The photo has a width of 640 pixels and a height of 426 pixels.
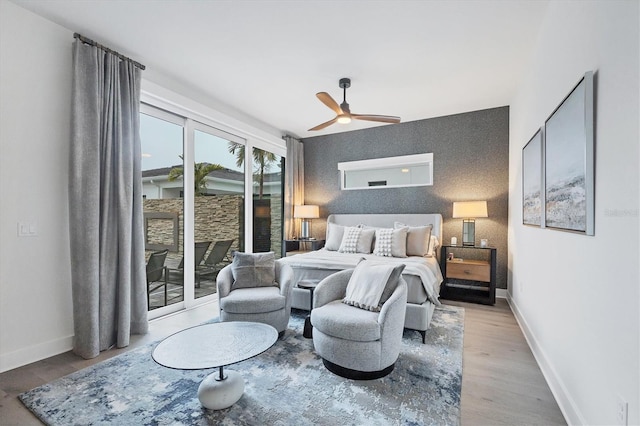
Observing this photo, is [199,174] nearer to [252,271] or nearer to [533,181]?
[252,271]

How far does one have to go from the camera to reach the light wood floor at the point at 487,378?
1.74 meters

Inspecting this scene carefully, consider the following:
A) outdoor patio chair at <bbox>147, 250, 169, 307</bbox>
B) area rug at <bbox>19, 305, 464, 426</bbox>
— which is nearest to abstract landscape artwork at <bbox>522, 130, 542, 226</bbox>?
area rug at <bbox>19, 305, 464, 426</bbox>

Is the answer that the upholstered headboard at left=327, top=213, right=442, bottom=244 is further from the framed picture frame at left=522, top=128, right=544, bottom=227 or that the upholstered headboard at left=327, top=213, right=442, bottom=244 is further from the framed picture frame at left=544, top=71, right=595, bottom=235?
the framed picture frame at left=544, top=71, right=595, bottom=235

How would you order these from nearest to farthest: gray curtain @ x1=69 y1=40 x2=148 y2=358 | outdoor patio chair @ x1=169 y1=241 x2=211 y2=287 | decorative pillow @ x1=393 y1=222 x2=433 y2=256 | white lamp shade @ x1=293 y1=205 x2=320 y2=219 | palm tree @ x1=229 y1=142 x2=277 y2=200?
gray curtain @ x1=69 y1=40 x2=148 y2=358, outdoor patio chair @ x1=169 y1=241 x2=211 y2=287, decorative pillow @ x1=393 y1=222 x2=433 y2=256, palm tree @ x1=229 y1=142 x2=277 y2=200, white lamp shade @ x1=293 y1=205 x2=320 y2=219

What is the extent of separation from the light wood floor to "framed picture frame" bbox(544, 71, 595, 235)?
1119 millimetres

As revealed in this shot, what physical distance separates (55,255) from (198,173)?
182 cm

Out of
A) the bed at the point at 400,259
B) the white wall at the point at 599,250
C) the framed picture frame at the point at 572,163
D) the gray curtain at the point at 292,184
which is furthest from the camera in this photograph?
the gray curtain at the point at 292,184

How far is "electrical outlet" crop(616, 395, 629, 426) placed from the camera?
116 cm

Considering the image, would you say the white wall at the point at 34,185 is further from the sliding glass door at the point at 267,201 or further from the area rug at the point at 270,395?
the sliding glass door at the point at 267,201

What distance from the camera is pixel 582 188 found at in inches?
60.0

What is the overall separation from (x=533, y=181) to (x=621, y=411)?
1861 mm

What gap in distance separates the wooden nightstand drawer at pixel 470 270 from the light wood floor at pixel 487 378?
821 mm

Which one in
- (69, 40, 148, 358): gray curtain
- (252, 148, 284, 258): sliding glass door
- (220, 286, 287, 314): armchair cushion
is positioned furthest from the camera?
(252, 148, 284, 258): sliding glass door

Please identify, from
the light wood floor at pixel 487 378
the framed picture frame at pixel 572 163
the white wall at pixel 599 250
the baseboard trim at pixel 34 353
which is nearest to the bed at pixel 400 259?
the light wood floor at pixel 487 378
